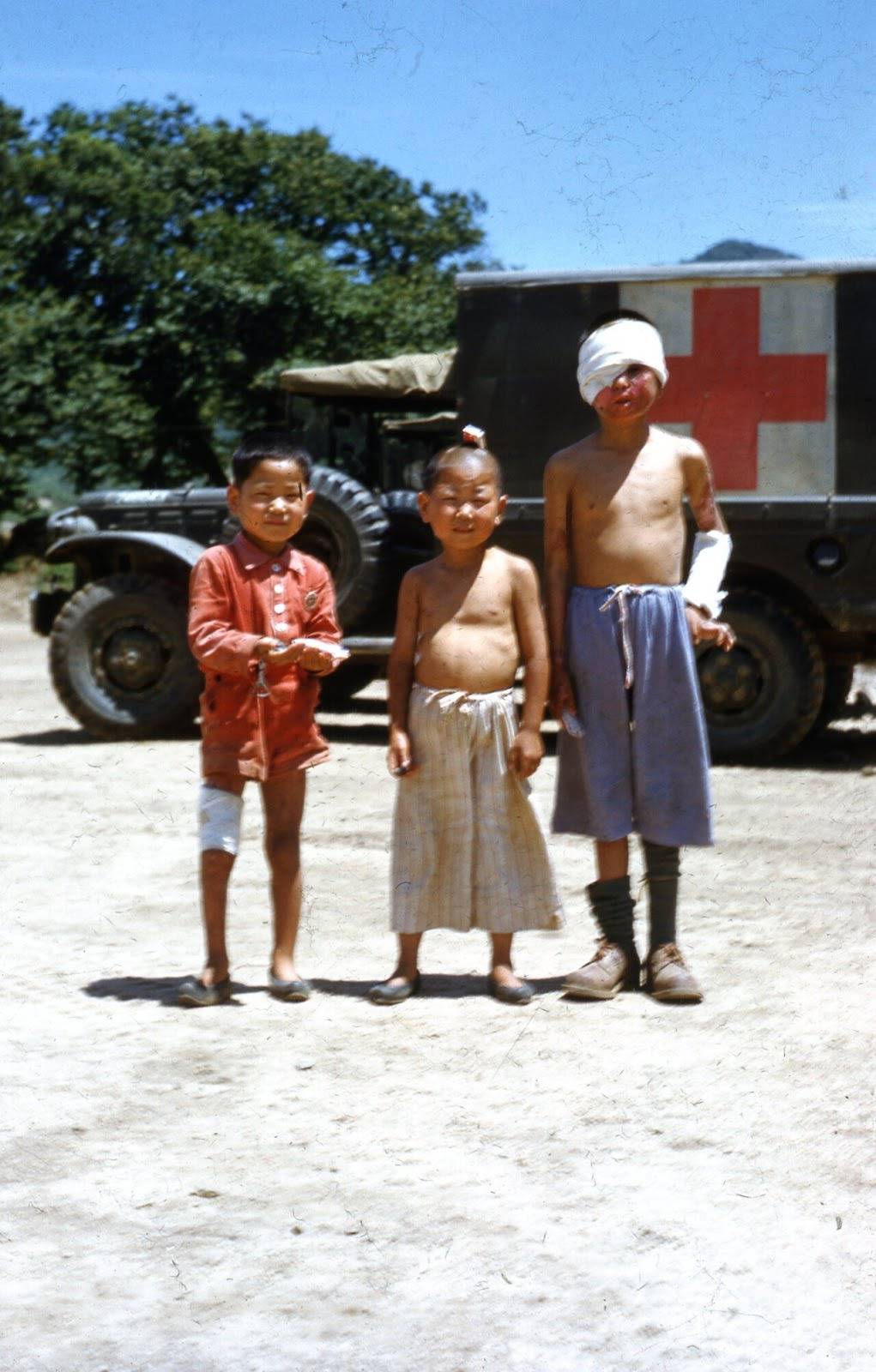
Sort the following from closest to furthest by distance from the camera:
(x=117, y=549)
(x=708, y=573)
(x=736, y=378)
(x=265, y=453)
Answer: (x=265, y=453) → (x=708, y=573) → (x=736, y=378) → (x=117, y=549)

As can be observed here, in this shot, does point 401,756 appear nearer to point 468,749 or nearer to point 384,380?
point 468,749

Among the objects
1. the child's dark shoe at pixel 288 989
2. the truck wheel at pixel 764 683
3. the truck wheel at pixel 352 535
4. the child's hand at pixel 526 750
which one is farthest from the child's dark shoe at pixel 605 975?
the truck wheel at pixel 352 535

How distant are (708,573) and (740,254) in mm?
5257

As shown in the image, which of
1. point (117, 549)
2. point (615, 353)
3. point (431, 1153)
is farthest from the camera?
point (117, 549)

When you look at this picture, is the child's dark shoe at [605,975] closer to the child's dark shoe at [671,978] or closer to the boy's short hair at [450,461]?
the child's dark shoe at [671,978]

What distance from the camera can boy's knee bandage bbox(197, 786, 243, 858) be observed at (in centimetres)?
444

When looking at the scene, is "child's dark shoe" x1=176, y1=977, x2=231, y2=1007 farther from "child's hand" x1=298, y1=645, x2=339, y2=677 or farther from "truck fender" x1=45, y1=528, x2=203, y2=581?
"truck fender" x1=45, y1=528, x2=203, y2=581

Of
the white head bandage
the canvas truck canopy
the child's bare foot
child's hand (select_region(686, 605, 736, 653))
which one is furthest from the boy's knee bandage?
the canvas truck canopy

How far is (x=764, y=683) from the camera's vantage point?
9.28 m

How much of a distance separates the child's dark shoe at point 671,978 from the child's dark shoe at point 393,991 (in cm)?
58

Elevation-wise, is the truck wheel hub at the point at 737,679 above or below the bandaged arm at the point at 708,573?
below

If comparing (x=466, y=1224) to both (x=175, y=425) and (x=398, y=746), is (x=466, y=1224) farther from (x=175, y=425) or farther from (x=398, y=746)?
(x=175, y=425)

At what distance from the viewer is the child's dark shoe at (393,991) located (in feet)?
14.5

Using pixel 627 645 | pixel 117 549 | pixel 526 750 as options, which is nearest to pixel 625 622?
pixel 627 645
